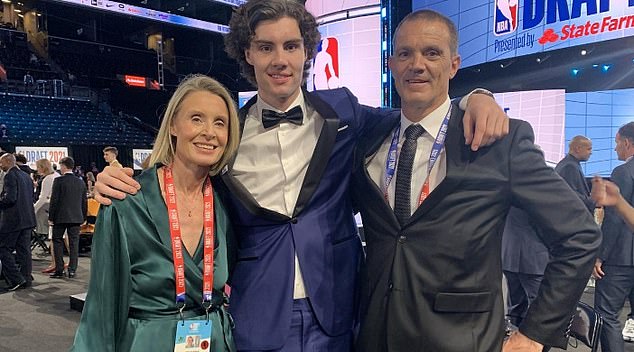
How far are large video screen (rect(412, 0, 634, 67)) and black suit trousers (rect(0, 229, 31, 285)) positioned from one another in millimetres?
5235

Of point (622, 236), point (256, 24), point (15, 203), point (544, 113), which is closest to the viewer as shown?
point (256, 24)

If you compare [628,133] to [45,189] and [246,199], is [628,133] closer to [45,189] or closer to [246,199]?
[246,199]

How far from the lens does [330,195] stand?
1587 millimetres

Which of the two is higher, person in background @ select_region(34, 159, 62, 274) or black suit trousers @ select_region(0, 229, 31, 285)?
person in background @ select_region(34, 159, 62, 274)

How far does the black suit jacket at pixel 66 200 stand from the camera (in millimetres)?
6441

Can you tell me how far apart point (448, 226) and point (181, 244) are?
29.5 inches

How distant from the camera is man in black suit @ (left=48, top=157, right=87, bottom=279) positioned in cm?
646

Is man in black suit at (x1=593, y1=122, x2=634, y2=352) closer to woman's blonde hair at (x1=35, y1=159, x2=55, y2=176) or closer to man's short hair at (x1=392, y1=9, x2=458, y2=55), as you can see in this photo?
man's short hair at (x1=392, y1=9, x2=458, y2=55)

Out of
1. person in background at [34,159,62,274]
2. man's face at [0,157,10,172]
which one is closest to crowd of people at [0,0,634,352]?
man's face at [0,157,10,172]

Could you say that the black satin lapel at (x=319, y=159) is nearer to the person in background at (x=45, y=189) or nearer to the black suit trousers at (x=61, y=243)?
the black suit trousers at (x=61, y=243)

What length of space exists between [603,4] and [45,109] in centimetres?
1807

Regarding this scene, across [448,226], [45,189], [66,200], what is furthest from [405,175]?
[45,189]

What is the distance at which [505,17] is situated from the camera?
474 cm

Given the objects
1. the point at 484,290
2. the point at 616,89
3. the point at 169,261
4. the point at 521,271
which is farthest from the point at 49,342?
the point at 616,89
